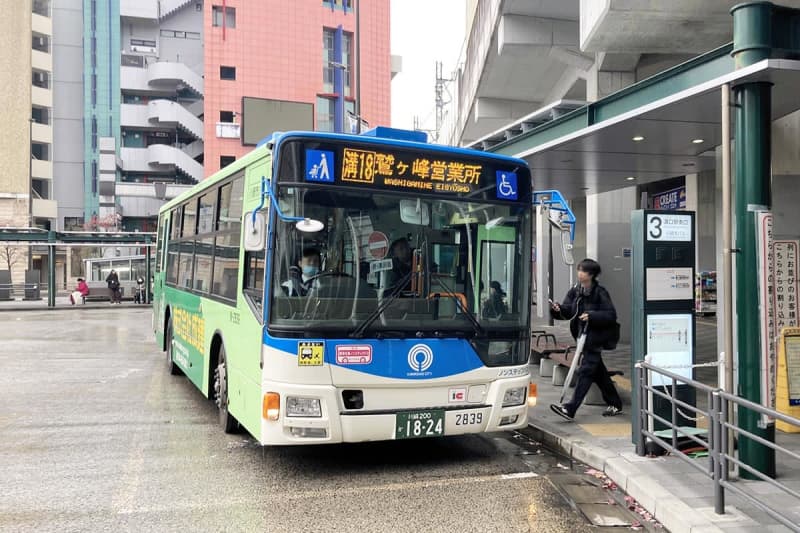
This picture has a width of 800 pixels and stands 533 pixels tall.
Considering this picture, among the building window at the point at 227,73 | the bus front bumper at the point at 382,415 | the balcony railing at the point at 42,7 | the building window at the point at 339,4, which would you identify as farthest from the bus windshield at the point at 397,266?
the balcony railing at the point at 42,7

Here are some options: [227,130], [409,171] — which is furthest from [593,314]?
[227,130]

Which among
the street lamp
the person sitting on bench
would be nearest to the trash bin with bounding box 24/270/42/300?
the person sitting on bench

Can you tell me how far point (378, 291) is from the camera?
5809 mm

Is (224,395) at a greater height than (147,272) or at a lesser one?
lesser

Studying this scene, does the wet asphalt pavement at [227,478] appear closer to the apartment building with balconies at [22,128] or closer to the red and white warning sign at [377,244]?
the red and white warning sign at [377,244]

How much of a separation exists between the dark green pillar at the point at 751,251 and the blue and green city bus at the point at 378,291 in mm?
1825

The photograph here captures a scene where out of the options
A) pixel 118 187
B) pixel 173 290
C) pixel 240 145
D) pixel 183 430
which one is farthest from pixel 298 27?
pixel 183 430

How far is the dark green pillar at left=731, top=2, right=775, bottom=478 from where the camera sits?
5473 millimetres

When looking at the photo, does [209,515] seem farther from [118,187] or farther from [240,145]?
[118,187]

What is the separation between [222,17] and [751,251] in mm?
51749

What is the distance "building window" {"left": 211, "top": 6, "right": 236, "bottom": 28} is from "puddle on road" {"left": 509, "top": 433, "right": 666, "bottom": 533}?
5030cm

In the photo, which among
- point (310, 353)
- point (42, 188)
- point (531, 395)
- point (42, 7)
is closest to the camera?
point (310, 353)

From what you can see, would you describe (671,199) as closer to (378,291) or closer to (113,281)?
(378,291)

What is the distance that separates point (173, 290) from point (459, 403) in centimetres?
646
